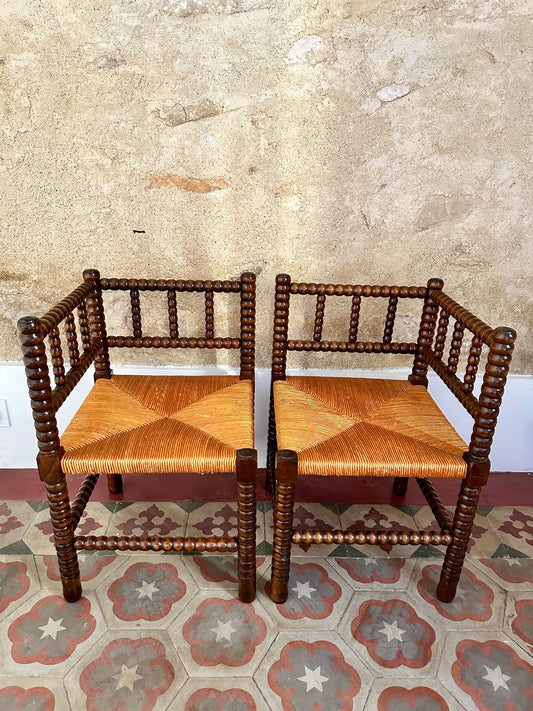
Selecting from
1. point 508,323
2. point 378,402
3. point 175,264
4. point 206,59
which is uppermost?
point 206,59

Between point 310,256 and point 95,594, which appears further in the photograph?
point 310,256

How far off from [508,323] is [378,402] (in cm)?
74

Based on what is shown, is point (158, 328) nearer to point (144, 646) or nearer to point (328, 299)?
point (328, 299)

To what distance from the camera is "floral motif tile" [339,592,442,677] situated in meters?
1.42

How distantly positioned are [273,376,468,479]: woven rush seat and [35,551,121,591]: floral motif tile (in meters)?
0.78

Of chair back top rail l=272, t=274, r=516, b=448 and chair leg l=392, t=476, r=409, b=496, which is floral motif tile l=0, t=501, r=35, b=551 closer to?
chair back top rail l=272, t=274, r=516, b=448

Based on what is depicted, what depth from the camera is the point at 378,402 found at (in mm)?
1717

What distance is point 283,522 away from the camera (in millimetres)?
1488

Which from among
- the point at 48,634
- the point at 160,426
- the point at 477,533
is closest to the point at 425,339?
the point at 477,533

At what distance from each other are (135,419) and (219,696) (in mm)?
794

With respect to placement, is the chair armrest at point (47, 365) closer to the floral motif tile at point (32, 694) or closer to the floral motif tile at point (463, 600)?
the floral motif tile at point (32, 694)

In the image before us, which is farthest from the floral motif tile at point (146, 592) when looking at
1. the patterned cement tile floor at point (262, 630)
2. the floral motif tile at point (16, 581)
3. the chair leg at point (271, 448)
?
the chair leg at point (271, 448)

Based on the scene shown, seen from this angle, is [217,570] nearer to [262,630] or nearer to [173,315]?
[262,630]

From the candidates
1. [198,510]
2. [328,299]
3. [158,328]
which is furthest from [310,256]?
[198,510]
